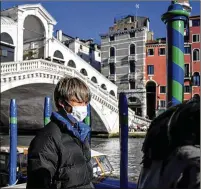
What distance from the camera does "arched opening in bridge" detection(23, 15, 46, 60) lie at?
13.0 m

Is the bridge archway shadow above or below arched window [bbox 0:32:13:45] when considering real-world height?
below

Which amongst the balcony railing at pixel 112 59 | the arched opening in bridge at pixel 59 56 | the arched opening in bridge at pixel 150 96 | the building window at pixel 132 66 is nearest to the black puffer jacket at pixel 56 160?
the arched opening in bridge at pixel 59 56

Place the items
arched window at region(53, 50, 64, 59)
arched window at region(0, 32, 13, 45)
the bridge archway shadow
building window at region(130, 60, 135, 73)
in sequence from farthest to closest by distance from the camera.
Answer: building window at region(130, 60, 135, 73) → arched window at region(53, 50, 64, 59) → arched window at region(0, 32, 13, 45) → the bridge archway shadow

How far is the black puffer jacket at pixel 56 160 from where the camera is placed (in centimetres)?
82

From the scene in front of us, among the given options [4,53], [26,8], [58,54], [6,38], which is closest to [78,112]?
[4,53]

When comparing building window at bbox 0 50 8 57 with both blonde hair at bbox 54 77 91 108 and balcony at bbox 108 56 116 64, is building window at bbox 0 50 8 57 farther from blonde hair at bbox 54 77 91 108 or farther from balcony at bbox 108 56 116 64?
blonde hair at bbox 54 77 91 108

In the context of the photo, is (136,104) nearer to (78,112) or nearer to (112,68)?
(112,68)

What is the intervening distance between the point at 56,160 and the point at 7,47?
36.9 feet

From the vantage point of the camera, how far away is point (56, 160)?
842 millimetres

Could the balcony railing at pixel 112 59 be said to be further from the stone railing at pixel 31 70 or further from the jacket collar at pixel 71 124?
the jacket collar at pixel 71 124

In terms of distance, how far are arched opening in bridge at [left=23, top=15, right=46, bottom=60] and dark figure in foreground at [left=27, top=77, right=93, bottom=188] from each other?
1237cm

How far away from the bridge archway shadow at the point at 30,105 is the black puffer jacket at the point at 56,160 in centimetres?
922

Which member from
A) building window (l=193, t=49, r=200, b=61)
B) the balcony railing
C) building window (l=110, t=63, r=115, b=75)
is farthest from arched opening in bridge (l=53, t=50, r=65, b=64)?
building window (l=193, t=49, r=200, b=61)

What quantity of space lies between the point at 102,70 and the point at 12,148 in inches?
547
